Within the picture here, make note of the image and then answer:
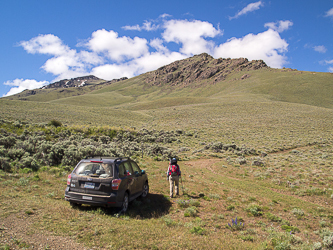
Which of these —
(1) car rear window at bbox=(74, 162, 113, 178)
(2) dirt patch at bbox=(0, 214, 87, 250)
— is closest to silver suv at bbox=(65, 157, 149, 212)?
(1) car rear window at bbox=(74, 162, 113, 178)

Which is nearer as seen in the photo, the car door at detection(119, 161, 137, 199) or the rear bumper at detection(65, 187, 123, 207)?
the rear bumper at detection(65, 187, 123, 207)

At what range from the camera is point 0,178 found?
9195mm

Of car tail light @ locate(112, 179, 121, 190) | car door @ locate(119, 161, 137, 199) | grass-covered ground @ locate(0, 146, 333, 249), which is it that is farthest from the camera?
car door @ locate(119, 161, 137, 199)

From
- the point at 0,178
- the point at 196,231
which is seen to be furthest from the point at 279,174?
the point at 0,178

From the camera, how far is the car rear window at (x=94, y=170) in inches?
274

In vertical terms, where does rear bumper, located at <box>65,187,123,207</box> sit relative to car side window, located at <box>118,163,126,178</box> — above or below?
below

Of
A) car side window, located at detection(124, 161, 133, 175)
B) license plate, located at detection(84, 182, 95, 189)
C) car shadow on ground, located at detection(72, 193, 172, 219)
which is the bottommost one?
car shadow on ground, located at detection(72, 193, 172, 219)

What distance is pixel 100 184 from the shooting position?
677 cm

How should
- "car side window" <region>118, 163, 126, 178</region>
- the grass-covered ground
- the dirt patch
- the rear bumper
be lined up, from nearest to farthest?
the dirt patch, the grass-covered ground, the rear bumper, "car side window" <region>118, 163, 126, 178</region>

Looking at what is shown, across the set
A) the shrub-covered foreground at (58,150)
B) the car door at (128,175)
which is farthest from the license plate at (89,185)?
the shrub-covered foreground at (58,150)

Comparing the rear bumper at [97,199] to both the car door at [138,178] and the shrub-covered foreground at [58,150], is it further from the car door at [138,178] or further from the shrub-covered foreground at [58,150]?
the shrub-covered foreground at [58,150]

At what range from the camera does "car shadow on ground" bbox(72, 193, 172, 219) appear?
7035 mm

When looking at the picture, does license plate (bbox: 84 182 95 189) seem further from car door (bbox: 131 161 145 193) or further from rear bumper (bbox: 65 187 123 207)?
car door (bbox: 131 161 145 193)

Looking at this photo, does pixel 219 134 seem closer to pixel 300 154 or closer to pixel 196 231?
pixel 300 154
